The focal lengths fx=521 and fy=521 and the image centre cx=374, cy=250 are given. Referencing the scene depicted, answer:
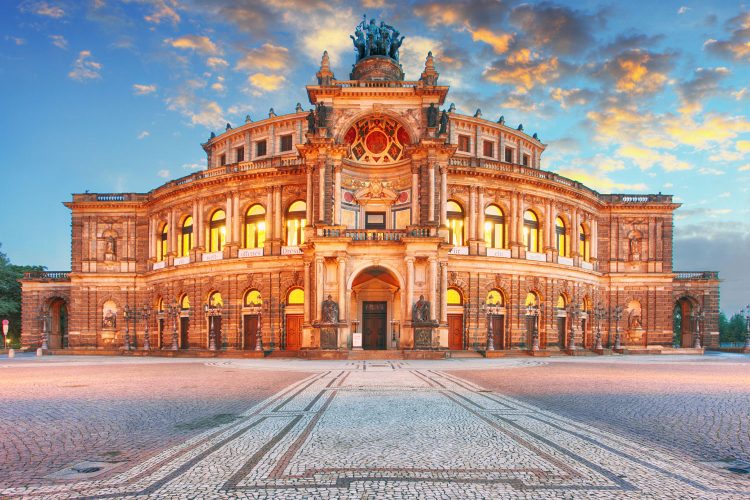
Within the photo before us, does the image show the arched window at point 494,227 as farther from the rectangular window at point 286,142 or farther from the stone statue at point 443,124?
the rectangular window at point 286,142

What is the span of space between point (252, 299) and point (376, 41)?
26918 millimetres

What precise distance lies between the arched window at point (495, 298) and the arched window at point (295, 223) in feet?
56.7

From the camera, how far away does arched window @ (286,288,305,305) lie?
4562 centimetres

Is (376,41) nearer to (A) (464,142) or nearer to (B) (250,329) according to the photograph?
(A) (464,142)

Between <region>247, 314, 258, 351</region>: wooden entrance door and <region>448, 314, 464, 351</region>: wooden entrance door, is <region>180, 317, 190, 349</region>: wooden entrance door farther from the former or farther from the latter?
<region>448, 314, 464, 351</region>: wooden entrance door

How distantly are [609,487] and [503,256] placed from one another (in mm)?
40121

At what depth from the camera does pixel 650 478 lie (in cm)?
727

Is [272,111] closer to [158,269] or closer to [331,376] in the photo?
[158,269]

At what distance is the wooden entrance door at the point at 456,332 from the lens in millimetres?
44188

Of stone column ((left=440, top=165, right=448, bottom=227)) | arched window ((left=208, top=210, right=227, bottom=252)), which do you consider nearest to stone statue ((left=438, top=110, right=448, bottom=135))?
stone column ((left=440, top=165, right=448, bottom=227))

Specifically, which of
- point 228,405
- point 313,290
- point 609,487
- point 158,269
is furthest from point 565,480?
point 158,269

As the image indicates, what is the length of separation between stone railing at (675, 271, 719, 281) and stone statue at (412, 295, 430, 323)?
1431 inches

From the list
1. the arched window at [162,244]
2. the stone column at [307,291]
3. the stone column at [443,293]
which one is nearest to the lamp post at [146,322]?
the arched window at [162,244]

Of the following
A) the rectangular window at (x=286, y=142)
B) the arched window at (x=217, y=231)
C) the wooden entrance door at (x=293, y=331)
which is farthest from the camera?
the rectangular window at (x=286, y=142)
